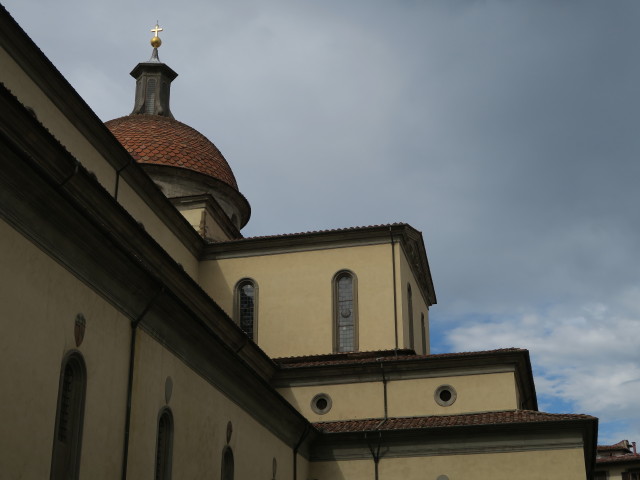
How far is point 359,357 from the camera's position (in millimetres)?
27484

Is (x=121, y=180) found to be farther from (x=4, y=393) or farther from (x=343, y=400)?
(x=4, y=393)

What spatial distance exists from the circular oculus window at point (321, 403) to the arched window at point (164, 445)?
10833mm

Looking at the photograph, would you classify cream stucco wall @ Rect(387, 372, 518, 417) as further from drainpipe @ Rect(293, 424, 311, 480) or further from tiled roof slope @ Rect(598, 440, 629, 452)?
tiled roof slope @ Rect(598, 440, 629, 452)

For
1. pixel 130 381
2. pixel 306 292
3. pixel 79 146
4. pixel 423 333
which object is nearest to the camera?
pixel 130 381

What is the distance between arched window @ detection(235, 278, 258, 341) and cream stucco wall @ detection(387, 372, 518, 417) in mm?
4688

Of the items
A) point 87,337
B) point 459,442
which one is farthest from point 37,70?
point 459,442

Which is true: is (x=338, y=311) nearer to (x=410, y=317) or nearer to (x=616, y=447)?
(x=410, y=317)

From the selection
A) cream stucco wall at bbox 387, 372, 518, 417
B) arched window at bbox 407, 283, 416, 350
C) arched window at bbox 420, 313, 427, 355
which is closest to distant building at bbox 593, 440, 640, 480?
arched window at bbox 420, 313, 427, 355

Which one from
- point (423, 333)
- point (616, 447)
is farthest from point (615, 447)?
point (423, 333)

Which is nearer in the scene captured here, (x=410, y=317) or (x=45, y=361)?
(x=45, y=361)

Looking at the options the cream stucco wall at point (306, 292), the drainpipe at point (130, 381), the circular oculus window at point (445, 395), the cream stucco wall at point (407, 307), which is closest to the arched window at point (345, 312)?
the cream stucco wall at point (306, 292)

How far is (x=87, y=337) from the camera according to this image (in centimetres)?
1374

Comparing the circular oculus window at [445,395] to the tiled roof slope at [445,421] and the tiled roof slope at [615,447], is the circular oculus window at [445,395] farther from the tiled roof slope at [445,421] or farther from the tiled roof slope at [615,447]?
the tiled roof slope at [615,447]

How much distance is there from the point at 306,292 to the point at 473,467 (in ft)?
24.2
